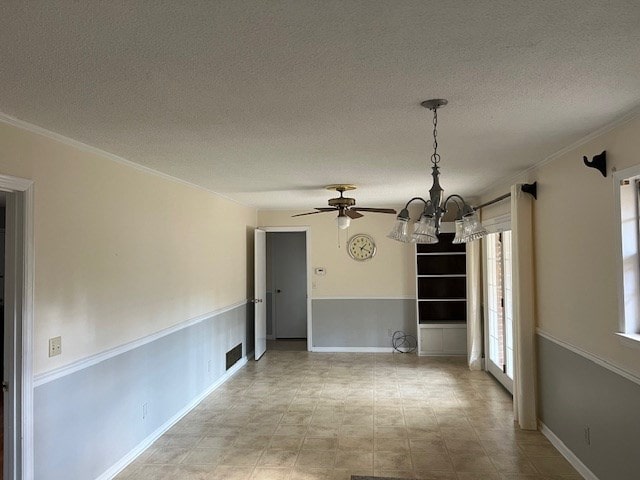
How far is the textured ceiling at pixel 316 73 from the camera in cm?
140

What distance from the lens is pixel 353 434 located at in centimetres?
393

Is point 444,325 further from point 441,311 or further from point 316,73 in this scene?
point 316,73

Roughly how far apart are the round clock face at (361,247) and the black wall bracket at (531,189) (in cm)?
345

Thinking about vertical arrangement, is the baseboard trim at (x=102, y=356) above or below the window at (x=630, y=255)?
below

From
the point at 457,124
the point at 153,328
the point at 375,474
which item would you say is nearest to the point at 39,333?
the point at 153,328

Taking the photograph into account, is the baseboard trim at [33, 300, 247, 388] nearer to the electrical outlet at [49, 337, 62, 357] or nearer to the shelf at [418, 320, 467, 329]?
the electrical outlet at [49, 337, 62, 357]

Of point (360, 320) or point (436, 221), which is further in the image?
point (360, 320)

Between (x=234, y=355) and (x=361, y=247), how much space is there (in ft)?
8.60

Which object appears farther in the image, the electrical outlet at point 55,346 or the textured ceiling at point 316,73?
the electrical outlet at point 55,346

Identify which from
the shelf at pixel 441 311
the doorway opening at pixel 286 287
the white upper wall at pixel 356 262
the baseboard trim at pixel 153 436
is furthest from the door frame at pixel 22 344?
the doorway opening at pixel 286 287

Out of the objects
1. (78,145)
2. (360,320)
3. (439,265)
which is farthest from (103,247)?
(439,265)

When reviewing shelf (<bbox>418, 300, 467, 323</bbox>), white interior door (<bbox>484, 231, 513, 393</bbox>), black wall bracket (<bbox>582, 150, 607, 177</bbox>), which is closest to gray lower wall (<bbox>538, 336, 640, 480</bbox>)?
white interior door (<bbox>484, 231, 513, 393</bbox>)

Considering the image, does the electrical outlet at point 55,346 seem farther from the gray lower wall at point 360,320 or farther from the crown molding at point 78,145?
the gray lower wall at point 360,320

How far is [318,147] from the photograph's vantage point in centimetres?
317
